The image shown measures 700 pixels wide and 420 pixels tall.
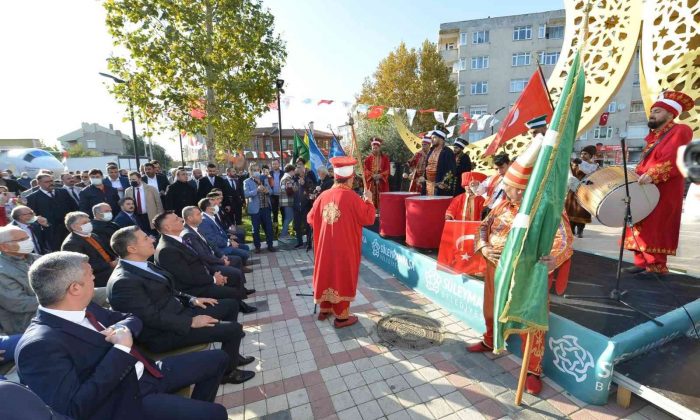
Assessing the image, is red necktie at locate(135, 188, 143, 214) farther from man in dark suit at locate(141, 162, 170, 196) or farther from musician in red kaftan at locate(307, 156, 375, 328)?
musician in red kaftan at locate(307, 156, 375, 328)

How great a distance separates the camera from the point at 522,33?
1070 inches

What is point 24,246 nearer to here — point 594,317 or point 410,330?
Result: point 410,330

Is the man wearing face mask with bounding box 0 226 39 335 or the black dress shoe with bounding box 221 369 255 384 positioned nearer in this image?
the man wearing face mask with bounding box 0 226 39 335

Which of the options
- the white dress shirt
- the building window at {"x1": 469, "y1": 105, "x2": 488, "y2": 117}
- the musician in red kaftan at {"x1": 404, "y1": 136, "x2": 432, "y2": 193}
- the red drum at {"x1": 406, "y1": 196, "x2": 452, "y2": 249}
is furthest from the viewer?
the building window at {"x1": 469, "y1": 105, "x2": 488, "y2": 117}

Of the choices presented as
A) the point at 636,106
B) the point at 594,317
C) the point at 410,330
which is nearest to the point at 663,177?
the point at 594,317

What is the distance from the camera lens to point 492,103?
93.9 feet

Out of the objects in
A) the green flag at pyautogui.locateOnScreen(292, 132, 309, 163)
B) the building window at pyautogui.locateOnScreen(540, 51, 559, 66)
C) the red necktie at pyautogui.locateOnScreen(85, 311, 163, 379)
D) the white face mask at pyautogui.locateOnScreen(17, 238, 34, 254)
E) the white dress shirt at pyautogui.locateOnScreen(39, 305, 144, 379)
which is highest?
the building window at pyautogui.locateOnScreen(540, 51, 559, 66)

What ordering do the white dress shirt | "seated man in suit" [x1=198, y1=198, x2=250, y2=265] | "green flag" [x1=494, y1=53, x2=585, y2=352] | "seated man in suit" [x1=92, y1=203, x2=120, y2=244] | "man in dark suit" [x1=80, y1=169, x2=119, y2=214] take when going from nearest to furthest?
1. the white dress shirt
2. "green flag" [x1=494, y1=53, x2=585, y2=352]
3. "seated man in suit" [x1=92, y1=203, x2=120, y2=244]
4. "seated man in suit" [x1=198, y1=198, x2=250, y2=265]
5. "man in dark suit" [x1=80, y1=169, x2=119, y2=214]

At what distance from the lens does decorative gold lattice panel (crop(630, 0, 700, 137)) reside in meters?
3.95

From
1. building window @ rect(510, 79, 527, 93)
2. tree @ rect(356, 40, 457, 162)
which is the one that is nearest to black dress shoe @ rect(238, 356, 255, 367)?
tree @ rect(356, 40, 457, 162)

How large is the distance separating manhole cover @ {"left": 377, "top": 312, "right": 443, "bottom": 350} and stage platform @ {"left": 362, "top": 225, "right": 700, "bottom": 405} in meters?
0.44

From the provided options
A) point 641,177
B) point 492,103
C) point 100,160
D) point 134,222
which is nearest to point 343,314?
point 641,177

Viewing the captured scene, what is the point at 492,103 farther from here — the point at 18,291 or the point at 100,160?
the point at 100,160

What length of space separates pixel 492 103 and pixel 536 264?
99.1ft
